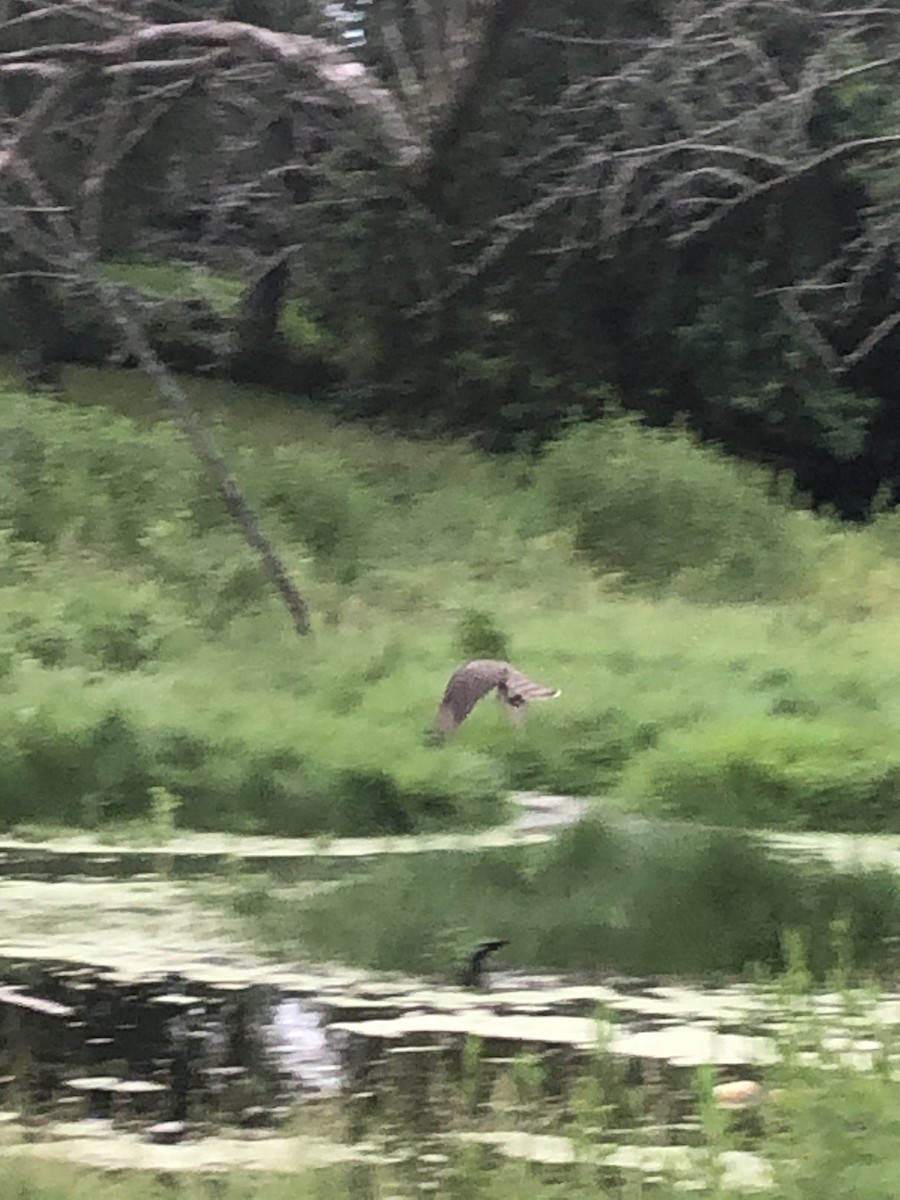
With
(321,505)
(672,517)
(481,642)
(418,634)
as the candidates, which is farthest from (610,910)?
(672,517)

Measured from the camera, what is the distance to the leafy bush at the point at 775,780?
16.1 ft

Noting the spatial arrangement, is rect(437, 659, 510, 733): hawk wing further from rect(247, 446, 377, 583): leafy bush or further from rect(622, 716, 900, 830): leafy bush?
rect(247, 446, 377, 583): leafy bush

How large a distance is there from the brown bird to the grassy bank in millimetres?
59

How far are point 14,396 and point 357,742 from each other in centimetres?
674

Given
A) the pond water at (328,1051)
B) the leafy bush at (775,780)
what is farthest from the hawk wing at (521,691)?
the pond water at (328,1051)

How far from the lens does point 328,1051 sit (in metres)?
3.17

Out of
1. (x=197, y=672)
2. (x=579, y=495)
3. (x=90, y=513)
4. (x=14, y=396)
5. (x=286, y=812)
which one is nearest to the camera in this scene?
(x=286, y=812)

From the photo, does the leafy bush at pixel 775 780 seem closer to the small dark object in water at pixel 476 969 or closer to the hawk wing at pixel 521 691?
the hawk wing at pixel 521 691

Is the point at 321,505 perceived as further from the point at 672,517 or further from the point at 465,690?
the point at 465,690

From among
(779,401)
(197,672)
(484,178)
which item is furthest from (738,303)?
(197,672)

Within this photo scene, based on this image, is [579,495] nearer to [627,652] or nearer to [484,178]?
[484,178]

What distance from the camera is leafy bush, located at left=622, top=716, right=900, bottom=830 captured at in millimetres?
4910

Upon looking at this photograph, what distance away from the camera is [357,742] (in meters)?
5.48

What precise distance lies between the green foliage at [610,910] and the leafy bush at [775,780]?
0.53 m
